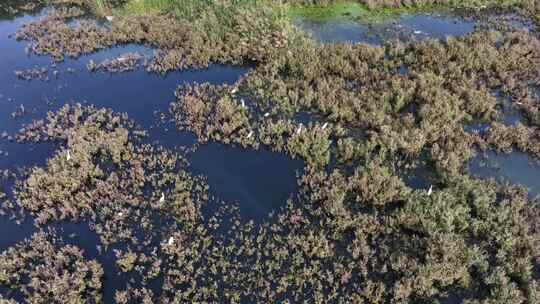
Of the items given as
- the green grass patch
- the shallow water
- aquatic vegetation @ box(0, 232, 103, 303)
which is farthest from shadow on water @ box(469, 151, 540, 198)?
the green grass patch

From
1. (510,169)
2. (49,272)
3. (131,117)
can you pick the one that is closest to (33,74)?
(131,117)

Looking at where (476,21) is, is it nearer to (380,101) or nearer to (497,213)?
(380,101)

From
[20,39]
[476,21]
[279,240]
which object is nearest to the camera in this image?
[279,240]

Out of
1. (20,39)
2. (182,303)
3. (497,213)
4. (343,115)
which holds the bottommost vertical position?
(182,303)

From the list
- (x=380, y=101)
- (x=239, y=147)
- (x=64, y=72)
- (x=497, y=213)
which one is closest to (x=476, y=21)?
(x=380, y=101)

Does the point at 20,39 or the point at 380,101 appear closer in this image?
the point at 380,101

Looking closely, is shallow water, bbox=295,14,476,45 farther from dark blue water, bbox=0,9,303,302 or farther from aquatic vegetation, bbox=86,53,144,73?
aquatic vegetation, bbox=86,53,144,73
